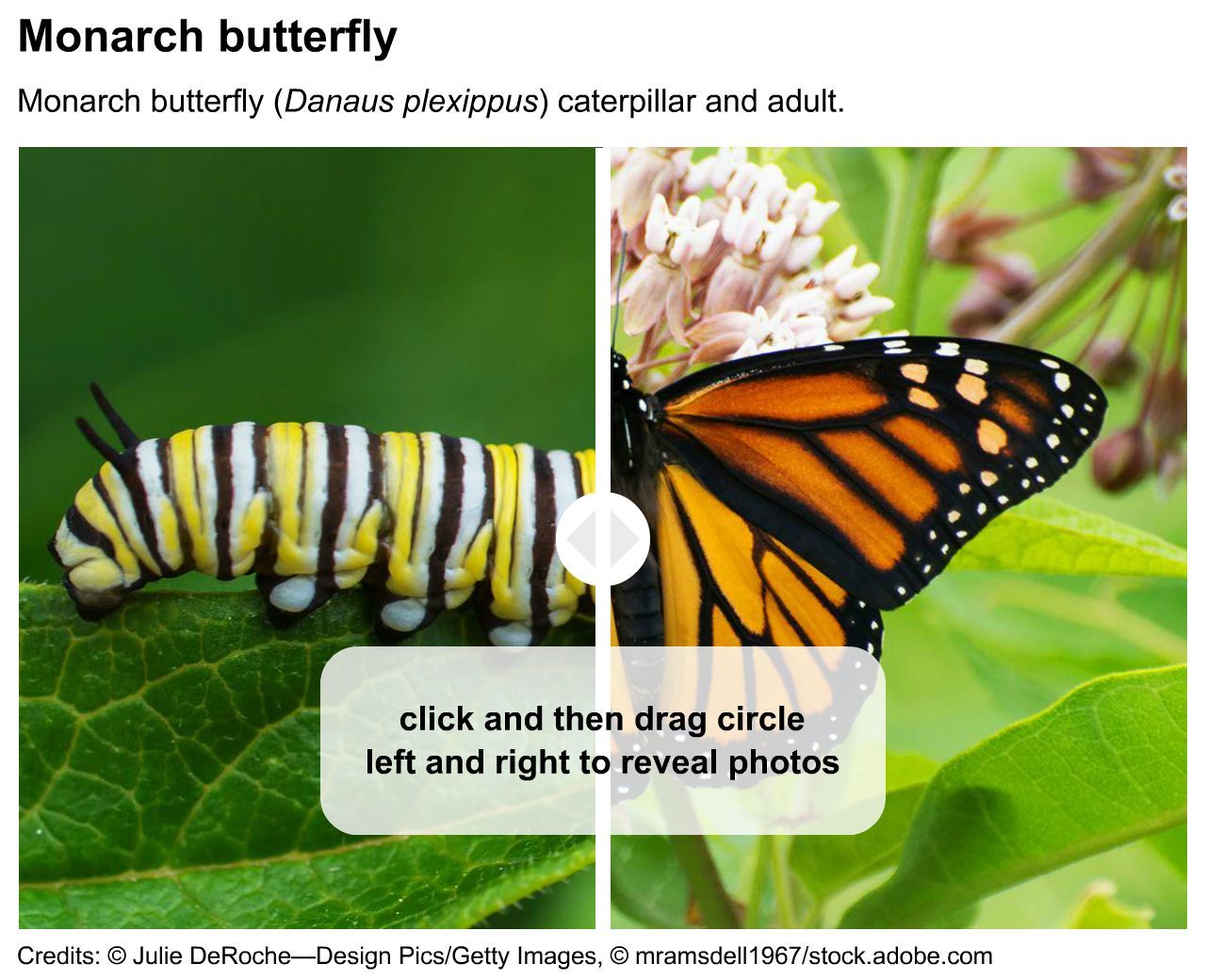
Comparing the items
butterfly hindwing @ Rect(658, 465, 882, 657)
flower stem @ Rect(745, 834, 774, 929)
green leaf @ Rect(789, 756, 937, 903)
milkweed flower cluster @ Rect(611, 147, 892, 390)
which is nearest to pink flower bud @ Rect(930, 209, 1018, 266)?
milkweed flower cluster @ Rect(611, 147, 892, 390)

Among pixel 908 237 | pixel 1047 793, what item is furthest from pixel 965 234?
pixel 1047 793

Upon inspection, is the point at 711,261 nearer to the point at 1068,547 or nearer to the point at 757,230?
the point at 757,230

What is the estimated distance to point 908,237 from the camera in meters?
1.29

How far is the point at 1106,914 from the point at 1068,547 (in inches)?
13.6

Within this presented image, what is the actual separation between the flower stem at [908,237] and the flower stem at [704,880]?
519mm

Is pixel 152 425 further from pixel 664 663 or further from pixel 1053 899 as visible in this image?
pixel 1053 899

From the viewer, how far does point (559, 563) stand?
1.21 m

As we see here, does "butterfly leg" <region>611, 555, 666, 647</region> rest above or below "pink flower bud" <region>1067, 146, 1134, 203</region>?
below

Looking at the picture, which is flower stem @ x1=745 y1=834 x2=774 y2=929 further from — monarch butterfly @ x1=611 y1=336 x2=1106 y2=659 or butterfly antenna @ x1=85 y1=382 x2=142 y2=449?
butterfly antenna @ x1=85 y1=382 x2=142 y2=449

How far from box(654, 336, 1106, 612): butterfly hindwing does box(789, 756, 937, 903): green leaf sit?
0.17 meters

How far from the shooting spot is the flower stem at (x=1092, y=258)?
1.25m

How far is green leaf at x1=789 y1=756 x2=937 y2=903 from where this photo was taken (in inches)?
48.4
